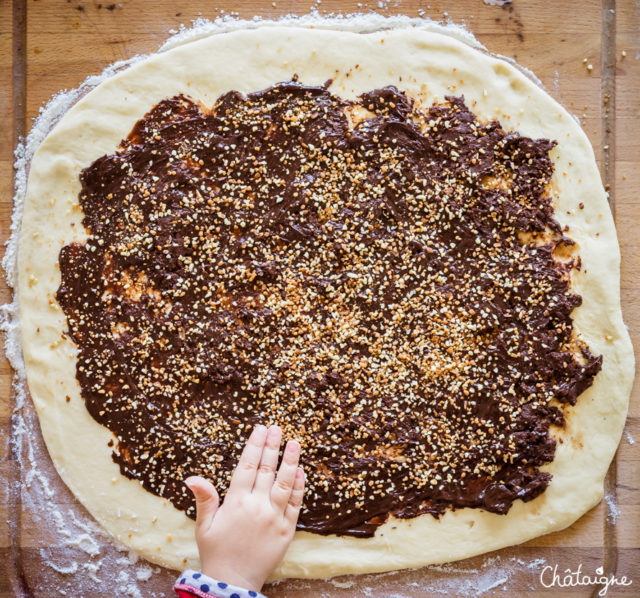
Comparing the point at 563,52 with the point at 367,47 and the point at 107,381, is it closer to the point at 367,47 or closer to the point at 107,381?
the point at 367,47

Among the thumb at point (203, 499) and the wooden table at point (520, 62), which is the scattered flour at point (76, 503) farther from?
the thumb at point (203, 499)

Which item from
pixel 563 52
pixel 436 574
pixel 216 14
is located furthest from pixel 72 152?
pixel 436 574

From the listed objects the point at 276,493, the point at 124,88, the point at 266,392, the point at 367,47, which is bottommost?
the point at 276,493

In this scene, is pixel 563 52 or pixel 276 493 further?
pixel 563 52

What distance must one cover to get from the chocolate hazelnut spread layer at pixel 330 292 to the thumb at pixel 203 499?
0.36 ft

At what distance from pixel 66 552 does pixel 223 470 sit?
764mm

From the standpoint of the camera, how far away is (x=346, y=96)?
2.35 meters

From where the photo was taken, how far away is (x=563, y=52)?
2410 mm

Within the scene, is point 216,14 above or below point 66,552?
above

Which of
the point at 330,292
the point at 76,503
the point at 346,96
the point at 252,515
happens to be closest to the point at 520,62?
the point at 346,96

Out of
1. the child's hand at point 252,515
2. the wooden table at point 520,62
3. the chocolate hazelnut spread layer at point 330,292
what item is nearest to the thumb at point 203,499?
the child's hand at point 252,515

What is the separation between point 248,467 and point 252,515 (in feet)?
0.58

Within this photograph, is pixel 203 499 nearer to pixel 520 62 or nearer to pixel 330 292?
pixel 330 292

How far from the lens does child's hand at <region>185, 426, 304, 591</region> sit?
217cm
